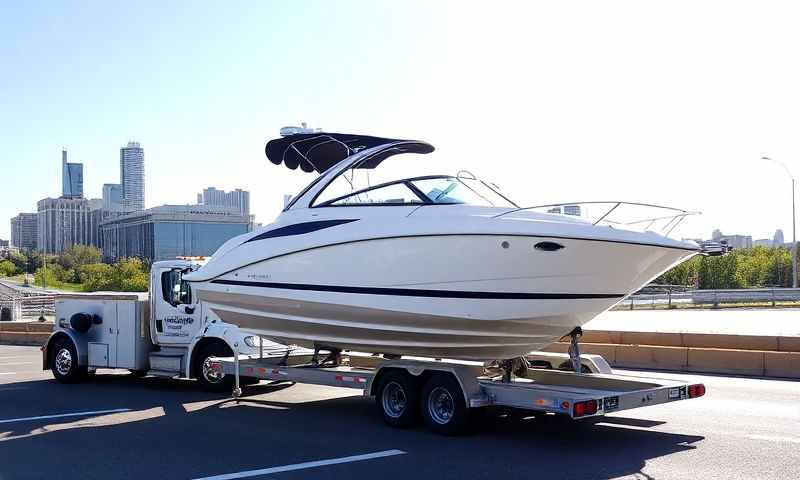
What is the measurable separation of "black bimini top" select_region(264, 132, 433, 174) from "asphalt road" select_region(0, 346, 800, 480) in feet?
12.5

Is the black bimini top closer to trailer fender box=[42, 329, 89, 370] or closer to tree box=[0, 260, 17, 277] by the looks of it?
trailer fender box=[42, 329, 89, 370]

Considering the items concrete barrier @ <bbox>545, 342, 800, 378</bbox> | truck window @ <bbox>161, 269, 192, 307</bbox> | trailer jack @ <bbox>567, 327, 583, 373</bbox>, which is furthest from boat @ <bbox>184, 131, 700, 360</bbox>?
concrete barrier @ <bbox>545, 342, 800, 378</bbox>

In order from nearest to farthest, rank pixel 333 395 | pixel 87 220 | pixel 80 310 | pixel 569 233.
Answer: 1. pixel 569 233
2. pixel 333 395
3. pixel 80 310
4. pixel 87 220

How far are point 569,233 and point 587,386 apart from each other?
2203 millimetres

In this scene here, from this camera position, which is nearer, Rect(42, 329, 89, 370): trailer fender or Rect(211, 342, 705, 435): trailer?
Rect(211, 342, 705, 435): trailer

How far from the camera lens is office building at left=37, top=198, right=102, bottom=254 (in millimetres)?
179625

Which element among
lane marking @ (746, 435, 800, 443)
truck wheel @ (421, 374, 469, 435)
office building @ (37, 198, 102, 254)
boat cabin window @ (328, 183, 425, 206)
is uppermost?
office building @ (37, 198, 102, 254)

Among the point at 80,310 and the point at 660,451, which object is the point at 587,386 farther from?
the point at 80,310

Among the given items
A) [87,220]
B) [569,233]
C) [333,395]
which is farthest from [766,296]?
[87,220]

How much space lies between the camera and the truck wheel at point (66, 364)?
15.7m

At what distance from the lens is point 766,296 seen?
45188 mm

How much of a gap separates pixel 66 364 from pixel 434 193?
914 cm

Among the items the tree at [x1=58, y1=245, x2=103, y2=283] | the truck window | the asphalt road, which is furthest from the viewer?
the tree at [x1=58, y1=245, x2=103, y2=283]

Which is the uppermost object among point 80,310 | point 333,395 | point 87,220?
point 87,220
